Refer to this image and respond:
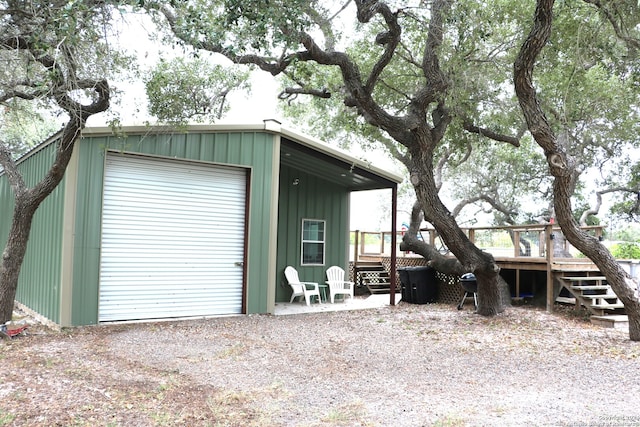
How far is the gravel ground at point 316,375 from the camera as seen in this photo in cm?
370

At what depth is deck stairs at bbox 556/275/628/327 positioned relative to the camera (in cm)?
845

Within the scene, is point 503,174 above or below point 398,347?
above

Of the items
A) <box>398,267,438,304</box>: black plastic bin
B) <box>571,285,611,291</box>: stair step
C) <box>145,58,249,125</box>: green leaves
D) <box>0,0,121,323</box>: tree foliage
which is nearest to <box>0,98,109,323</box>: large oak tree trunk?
<box>0,0,121,323</box>: tree foliage

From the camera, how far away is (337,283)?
448 inches

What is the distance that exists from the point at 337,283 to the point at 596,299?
16.6ft

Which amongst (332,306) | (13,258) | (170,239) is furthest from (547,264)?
(13,258)

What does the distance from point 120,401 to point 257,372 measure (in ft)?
4.70

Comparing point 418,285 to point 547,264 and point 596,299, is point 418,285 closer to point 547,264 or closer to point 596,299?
point 547,264

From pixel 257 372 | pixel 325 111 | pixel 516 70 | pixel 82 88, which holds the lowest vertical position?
pixel 257 372

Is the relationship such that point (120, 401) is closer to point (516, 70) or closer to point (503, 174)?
point (516, 70)

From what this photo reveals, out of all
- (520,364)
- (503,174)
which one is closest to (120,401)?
(520,364)

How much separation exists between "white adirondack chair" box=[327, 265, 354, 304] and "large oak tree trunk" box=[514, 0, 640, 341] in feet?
16.5

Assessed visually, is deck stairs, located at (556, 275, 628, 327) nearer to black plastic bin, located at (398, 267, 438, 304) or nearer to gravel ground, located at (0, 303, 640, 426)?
gravel ground, located at (0, 303, 640, 426)

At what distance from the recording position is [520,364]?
5.54 meters
